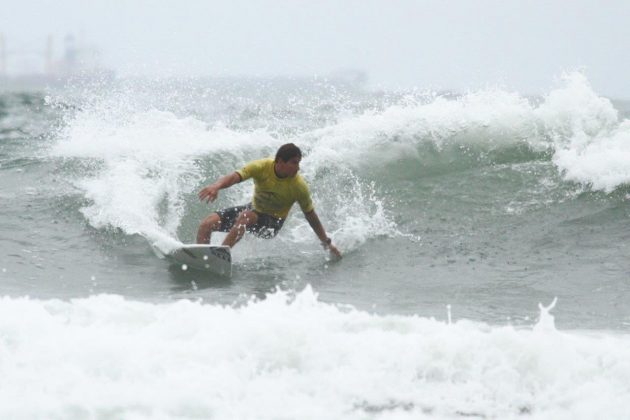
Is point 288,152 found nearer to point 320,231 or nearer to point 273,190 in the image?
point 273,190

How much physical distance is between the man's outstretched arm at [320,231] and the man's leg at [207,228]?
941 mm

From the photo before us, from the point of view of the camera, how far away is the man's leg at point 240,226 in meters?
9.58

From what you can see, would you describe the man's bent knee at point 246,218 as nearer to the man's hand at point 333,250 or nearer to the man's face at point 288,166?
the man's face at point 288,166

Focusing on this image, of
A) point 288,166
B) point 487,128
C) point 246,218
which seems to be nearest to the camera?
point 288,166

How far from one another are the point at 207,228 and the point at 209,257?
0.49m

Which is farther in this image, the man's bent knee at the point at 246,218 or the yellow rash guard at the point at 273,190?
the man's bent knee at the point at 246,218

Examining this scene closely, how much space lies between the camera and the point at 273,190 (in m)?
9.70

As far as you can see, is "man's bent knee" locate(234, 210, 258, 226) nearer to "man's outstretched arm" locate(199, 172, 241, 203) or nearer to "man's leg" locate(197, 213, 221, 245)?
"man's leg" locate(197, 213, 221, 245)

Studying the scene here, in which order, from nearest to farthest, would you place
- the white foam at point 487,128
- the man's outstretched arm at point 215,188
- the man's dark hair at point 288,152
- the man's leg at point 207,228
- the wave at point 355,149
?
the man's outstretched arm at point 215,188, the man's dark hair at point 288,152, the man's leg at point 207,228, the wave at point 355,149, the white foam at point 487,128

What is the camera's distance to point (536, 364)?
6.02 metres

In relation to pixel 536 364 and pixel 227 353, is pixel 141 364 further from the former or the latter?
pixel 536 364

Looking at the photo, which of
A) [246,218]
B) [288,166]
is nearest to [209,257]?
[246,218]

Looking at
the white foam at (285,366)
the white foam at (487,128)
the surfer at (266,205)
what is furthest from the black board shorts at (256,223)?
the white foam at (487,128)

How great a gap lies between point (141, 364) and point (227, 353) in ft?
1.80
